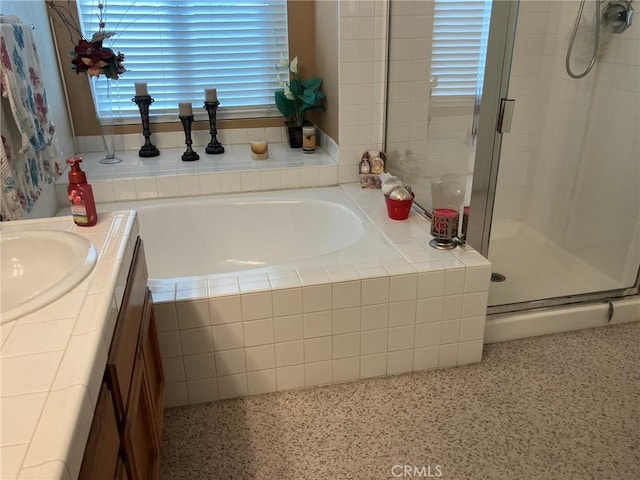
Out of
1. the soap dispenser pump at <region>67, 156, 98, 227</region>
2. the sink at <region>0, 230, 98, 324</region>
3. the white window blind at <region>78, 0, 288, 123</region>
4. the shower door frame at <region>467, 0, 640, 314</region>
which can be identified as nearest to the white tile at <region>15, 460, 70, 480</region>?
the sink at <region>0, 230, 98, 324</region>

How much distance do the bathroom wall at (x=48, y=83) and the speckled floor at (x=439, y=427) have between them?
117 cm

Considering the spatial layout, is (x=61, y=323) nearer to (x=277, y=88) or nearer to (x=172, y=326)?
(x=172, y=326)

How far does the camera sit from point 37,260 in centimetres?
125

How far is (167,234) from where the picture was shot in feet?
8.39

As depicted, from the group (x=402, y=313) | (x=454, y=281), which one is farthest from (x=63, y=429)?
(x=454, y=281)

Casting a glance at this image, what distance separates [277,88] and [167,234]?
121 cm

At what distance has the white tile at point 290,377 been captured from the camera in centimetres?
192

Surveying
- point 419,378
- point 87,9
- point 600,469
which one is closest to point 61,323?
point 419,378

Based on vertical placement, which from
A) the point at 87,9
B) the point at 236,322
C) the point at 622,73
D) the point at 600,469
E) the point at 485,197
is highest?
the point at 87,9

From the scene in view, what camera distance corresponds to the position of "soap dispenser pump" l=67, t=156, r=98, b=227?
1358 mm

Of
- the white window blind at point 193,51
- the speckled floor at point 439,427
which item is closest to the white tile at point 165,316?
the speckled floor at point 439,427

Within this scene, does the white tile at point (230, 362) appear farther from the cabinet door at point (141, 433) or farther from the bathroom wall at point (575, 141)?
the bathroom wall at point (575, 141)

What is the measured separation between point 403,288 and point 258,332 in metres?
0.54

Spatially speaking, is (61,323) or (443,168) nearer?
(61,323)
